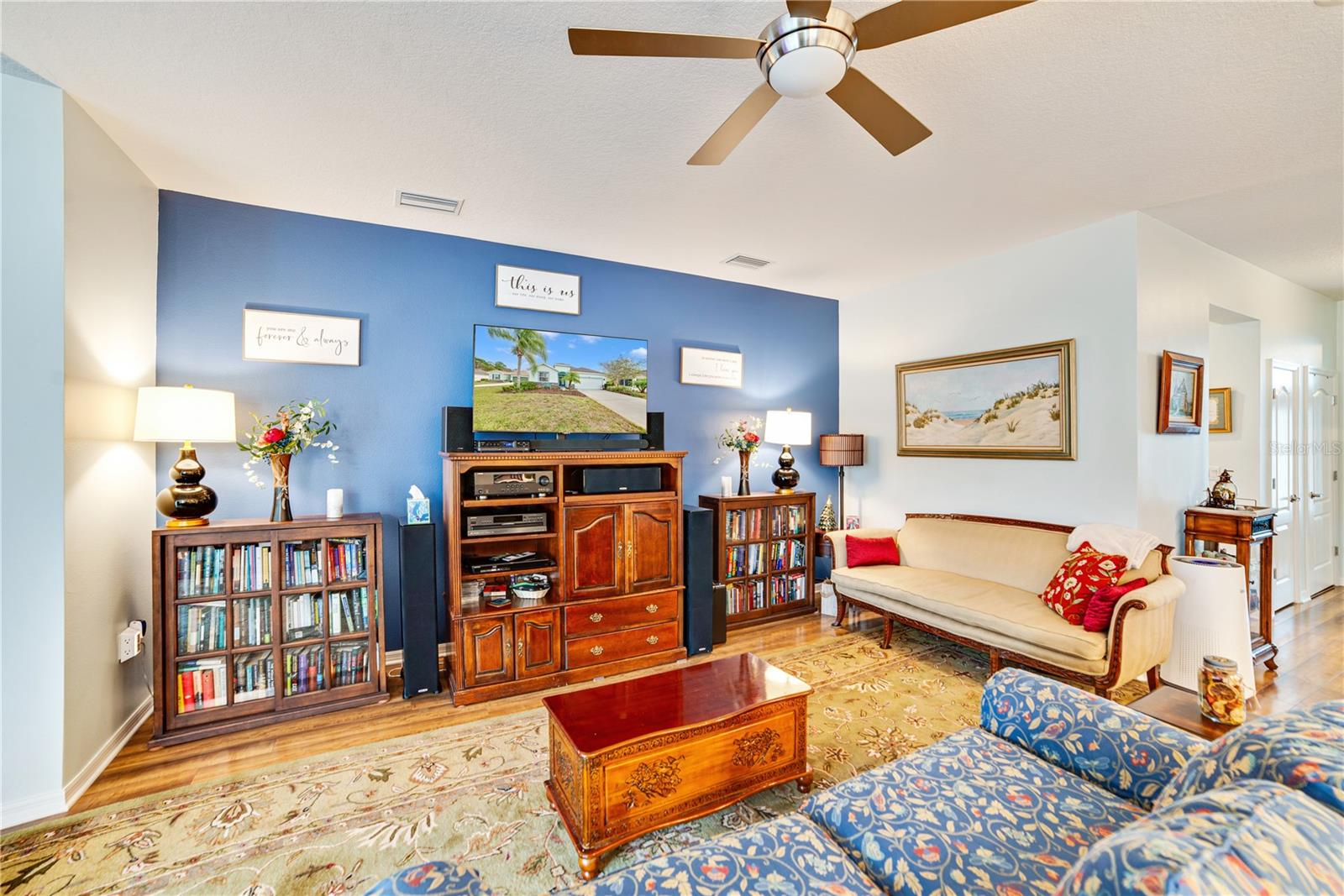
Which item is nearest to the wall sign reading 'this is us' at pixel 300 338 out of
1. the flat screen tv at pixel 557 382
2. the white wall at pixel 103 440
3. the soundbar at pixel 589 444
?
the white wall at pixel 103 440

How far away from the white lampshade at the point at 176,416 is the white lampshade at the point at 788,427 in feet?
11.2

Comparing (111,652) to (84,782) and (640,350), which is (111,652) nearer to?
(84,782)

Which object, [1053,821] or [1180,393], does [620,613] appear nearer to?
[1053,821]

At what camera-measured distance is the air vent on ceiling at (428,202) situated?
2896 millimetres

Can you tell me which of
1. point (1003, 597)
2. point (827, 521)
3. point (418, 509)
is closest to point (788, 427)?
point (827, 521)

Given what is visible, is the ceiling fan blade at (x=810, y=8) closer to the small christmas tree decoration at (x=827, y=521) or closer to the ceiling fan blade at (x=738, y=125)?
the ceiling fan blade at (x=738, y=125)

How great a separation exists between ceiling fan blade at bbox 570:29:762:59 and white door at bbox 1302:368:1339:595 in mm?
6196

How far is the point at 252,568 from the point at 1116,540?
4545 mm

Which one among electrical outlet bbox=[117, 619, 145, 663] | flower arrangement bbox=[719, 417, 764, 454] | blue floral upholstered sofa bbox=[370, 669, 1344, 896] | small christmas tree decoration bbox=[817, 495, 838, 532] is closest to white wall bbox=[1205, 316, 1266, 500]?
small christmas tree decoration bbox=[817, 495, 838, 532]

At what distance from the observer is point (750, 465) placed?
4.55m

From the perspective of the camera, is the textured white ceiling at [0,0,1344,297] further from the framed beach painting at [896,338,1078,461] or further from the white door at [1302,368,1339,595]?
the white door at [1302,368,1339,595]

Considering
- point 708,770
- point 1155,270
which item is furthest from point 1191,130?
point 708,770

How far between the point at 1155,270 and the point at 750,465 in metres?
2.88

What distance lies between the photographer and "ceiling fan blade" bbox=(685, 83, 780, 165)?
165cm
